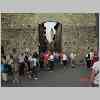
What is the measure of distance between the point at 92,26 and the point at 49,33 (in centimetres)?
121

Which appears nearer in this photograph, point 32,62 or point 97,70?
point 97,70

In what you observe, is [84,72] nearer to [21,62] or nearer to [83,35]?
[83,35]

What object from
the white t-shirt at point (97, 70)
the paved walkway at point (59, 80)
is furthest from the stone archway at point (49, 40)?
the white t-shirt at point (97, 70)

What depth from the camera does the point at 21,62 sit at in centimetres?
1212

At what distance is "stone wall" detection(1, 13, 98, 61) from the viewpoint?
12.0 meters

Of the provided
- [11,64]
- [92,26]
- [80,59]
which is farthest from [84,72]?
[11,64]

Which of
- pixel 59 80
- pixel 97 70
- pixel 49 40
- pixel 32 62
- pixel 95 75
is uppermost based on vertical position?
pixel 49 40

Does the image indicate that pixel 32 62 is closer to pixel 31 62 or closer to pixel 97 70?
pixel 31 62

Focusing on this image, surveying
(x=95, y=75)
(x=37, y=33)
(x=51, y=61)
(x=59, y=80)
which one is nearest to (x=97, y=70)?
(x=95, y=75)

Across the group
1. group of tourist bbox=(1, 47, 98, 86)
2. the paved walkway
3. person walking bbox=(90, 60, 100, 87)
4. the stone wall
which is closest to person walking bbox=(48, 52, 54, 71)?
group of tourist bbox=(1, 47, 98, 86)

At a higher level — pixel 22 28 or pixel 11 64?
pixel 22 28

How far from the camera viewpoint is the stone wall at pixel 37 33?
12023mm

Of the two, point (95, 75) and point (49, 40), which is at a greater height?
point (49, 40)

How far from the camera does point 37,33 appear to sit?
12.1 m
